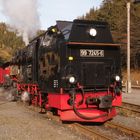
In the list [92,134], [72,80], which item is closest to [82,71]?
[72,80]

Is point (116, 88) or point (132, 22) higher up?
point (132, 22)

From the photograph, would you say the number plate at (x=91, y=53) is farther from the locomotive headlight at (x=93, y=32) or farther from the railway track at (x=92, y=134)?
the railway track at (x=92, y=134)

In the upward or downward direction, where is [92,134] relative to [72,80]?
downward

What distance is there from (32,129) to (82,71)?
7.79 feet

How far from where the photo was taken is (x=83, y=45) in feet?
37.6

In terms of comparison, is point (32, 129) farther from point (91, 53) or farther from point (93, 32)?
point (93, 32)

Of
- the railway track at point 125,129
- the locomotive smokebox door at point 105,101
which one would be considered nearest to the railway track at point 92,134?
the railway track at point 125,129

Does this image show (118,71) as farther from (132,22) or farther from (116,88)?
(132,22)

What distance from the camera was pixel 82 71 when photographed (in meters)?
11.5

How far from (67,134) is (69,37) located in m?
3.08

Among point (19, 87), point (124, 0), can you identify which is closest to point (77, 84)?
point (19, 87)

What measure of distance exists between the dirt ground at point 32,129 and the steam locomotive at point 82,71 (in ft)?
1.92

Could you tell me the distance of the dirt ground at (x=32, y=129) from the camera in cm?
968

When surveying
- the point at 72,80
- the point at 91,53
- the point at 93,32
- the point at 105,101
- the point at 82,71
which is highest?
the point at 93,32
